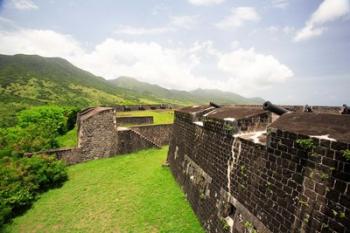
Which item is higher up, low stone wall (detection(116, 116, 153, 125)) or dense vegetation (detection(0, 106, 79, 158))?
low stone wall (detection(116, 116, 153, 125))

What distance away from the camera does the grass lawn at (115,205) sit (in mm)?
9453

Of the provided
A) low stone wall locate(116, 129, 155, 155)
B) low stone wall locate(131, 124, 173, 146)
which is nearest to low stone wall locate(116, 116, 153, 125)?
low stone wall locate(131, 124, 173, 146)

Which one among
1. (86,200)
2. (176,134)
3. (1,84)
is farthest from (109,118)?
(1,84)

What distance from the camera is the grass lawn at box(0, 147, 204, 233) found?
31.0 feet

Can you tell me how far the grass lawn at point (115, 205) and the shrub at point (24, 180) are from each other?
0.62 meters

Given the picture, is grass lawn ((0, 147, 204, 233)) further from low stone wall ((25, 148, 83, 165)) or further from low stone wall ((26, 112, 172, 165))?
low stone wall ((26, 112, 172, 165))

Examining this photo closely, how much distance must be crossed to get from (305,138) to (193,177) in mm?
6935

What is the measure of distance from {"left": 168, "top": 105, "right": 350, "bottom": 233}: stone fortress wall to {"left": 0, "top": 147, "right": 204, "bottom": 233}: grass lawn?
51.7 inches

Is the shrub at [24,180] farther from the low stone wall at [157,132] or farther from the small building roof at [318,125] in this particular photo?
the small building roof at [318,125]

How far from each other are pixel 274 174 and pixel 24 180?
13460 mm

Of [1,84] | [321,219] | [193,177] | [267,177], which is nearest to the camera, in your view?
[321,219]

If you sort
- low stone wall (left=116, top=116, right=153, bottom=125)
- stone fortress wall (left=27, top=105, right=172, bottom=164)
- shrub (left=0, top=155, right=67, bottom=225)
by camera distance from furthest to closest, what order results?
1. low stone wall (left=116, top=116, right=153, bottom=125)
2. stone fortress wall (left=27, top=105, right=172, bottom=164)
3. shrub (left=0, top=155, right=67, bottom=225)

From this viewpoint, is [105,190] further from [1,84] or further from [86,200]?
[1,84]

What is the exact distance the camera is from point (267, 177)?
5652 mm
